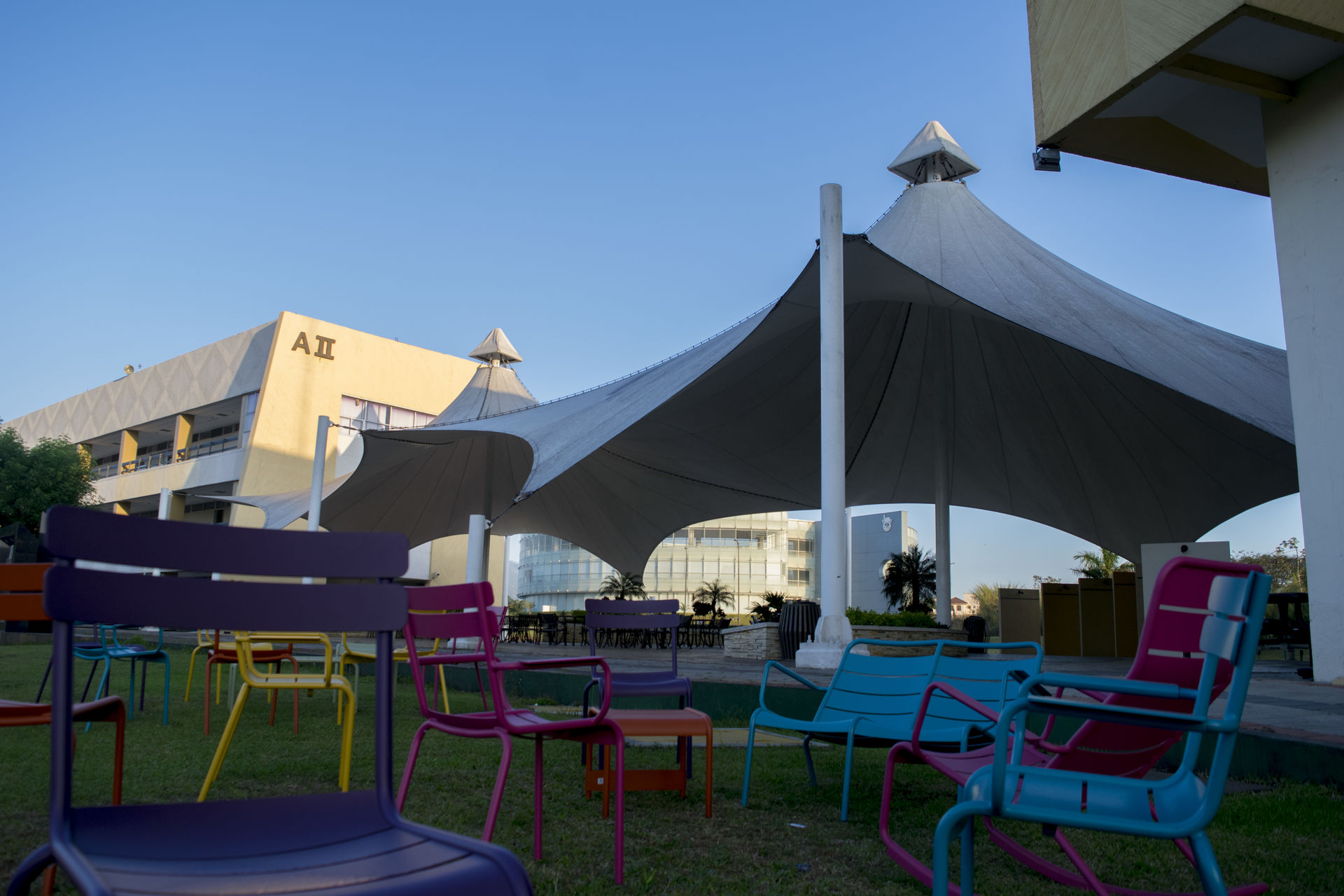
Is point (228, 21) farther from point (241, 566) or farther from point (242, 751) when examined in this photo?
point (241, 566)

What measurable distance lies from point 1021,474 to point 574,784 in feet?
36.9

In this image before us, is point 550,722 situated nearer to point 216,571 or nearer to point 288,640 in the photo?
point 216,571

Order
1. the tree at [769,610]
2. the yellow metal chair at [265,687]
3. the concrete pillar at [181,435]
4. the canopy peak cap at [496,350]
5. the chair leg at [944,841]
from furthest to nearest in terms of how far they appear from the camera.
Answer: the concrete pillar at [181,435] < the tree at [769,610] < the canopy peak cap at [496,350] < the yellow metal chair at [265,687] < the chair leg at [944,841]

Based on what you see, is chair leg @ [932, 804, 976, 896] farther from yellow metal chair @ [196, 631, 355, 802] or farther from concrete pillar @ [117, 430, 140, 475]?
concrete pillar @ [117, 430, 140, 475]

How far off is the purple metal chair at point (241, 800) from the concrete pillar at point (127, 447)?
37090 millimetres

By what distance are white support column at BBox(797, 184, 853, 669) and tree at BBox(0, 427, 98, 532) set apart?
2606 cm

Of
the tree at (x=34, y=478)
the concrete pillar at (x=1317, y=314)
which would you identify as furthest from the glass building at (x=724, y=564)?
the concrete pillar at (x=1317, y=314)

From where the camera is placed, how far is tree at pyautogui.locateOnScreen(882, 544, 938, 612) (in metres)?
33.7

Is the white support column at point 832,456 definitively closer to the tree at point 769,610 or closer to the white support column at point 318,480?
the white support column at point 318,480

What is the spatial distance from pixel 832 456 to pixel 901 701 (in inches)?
167

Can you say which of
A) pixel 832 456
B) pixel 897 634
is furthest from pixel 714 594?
pixel 832 456

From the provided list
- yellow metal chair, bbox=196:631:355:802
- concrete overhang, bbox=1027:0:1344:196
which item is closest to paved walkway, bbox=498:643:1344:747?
yellow metal chair, bbox=196:631:355:802

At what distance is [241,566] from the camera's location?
1.30 m

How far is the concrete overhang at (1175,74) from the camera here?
15.9ft
